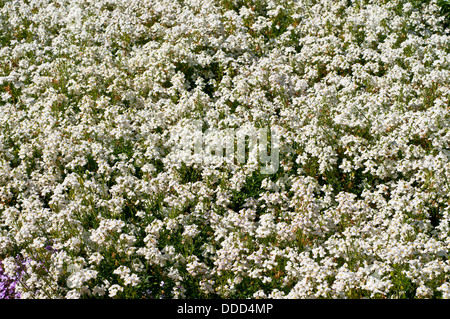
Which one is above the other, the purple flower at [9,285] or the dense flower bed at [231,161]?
the dense flower bed at [231,161]

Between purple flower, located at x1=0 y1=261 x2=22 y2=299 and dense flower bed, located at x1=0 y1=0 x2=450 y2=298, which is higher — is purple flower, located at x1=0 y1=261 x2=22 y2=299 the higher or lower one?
the lower one

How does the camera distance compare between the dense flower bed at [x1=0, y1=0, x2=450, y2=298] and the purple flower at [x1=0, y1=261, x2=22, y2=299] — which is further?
the purple flower at [x1=0, y1=261, x2=22, y2=299]

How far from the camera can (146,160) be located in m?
9.30

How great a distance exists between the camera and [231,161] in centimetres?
893

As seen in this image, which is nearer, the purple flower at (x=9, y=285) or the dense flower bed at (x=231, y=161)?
the dense flower bed at (x=231, y=161)

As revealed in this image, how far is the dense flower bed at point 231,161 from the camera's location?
705 cm

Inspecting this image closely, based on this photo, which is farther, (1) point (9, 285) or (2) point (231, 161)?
(2) point (231, 161)

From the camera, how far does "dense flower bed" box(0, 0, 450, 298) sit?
23.1 feet

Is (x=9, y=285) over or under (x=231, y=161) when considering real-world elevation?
under
